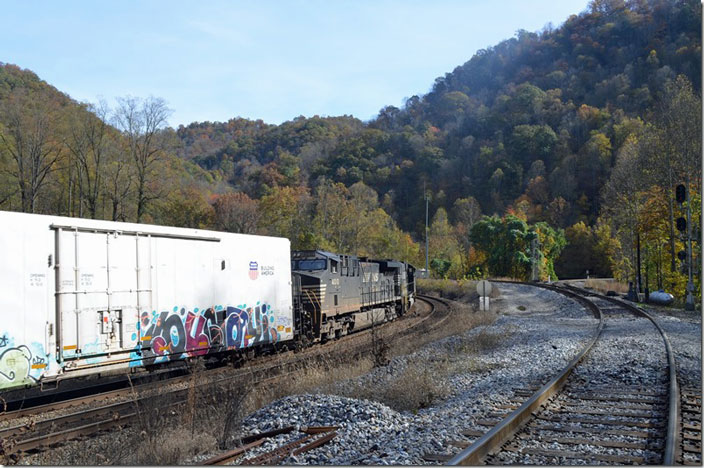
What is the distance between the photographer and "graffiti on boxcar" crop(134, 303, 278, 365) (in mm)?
12945

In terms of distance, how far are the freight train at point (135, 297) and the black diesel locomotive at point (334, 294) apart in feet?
0.24

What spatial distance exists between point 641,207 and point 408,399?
38.2m

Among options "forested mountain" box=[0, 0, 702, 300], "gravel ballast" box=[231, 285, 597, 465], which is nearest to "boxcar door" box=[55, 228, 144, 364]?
"gravel ballast" box=[231, 285, 597, 465]

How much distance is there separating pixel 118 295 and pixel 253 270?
15.9ft

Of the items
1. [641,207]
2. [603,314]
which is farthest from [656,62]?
[603,314]

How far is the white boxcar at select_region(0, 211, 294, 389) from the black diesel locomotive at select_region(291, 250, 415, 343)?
2.64m

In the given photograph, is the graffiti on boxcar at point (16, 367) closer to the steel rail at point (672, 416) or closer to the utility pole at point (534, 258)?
the steel rail at point (672, 416)

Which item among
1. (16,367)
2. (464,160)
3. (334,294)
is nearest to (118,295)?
(16,367)

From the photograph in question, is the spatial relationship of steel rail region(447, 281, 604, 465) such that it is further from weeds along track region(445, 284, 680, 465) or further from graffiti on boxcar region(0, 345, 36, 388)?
graffiti on boxcar region(0, 345, 36, 388)

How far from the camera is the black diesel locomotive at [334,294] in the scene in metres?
19.7

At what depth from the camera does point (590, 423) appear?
8.28m

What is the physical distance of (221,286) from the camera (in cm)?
1524

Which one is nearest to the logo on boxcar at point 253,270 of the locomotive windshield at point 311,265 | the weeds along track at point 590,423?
the locomotive windshield at point 311,265

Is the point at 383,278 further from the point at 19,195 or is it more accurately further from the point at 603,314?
the point at 19,195
